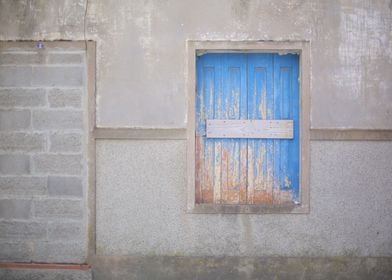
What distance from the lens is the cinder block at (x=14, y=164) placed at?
5117 mm

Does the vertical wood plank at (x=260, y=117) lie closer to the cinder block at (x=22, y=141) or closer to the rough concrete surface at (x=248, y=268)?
the rough concrete surface at (x=248, y=268)

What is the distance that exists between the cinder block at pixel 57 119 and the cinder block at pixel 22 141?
0.40 ft

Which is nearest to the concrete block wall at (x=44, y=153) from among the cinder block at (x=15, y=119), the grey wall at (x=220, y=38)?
the cinder block at (x=15, y=119)

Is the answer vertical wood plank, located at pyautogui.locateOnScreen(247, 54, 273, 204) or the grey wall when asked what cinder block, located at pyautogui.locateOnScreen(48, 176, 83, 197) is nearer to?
the grey wall

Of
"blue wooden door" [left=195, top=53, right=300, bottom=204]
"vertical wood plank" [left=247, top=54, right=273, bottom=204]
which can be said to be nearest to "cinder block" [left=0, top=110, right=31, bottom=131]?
"blue wooden door" [left=195, top=53, right=300, bottom=204]

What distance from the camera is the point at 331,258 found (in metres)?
5.07

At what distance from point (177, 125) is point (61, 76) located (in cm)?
138

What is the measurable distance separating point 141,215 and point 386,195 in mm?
2711

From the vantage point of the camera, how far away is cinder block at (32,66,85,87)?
16.6ft

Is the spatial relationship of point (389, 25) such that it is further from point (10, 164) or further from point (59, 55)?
point (10, 164)

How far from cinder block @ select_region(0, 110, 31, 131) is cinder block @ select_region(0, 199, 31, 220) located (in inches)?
31.8

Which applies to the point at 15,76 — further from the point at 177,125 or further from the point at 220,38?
the point at 220,38

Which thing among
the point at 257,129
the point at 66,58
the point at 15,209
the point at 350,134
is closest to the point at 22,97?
the point at 66,58

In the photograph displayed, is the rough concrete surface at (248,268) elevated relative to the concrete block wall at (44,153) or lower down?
lower down
